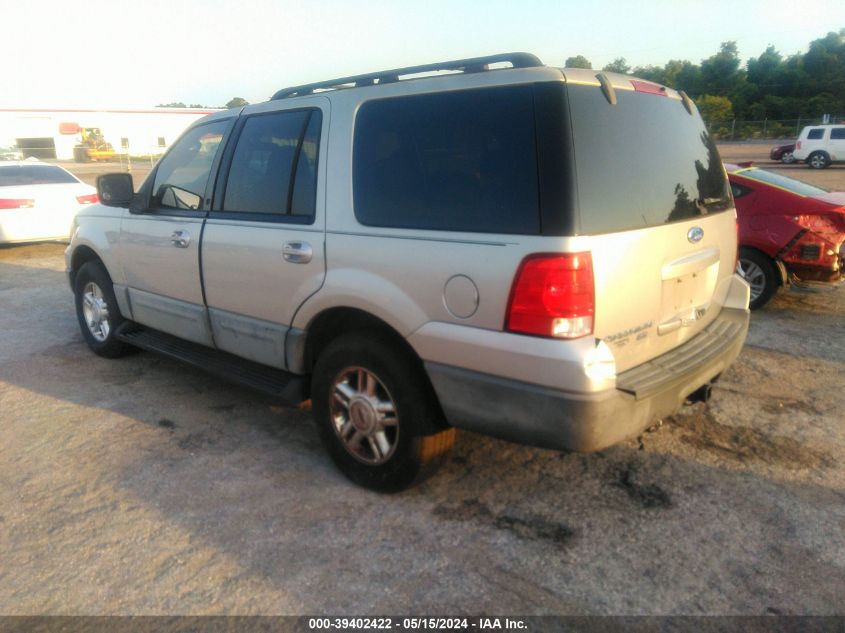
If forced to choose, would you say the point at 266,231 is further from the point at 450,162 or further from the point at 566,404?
the point at 566,404

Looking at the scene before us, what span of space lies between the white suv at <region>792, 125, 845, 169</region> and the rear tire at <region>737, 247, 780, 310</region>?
24.7 metres

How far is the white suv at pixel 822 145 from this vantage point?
26.5m

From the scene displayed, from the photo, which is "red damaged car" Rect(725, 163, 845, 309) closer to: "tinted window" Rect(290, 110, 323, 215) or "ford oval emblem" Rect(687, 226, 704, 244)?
"ford oval emblem" Rect(687, 226, 704, 244)

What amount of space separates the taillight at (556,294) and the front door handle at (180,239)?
7.92 ft

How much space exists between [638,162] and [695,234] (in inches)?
20.6

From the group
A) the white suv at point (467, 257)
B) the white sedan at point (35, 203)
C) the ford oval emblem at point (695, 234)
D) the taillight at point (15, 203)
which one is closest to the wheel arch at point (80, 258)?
the white suv at point (467, 257)

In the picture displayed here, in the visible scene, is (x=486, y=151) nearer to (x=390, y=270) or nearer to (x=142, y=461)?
→ (x=390, y=270)

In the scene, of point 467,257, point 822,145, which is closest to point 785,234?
point 467,257

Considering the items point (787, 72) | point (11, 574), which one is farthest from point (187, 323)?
point (787, 72)

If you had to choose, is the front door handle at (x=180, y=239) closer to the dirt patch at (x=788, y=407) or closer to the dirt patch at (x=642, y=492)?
the dirt patch at (x=642, y=492)

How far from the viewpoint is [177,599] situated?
2.60 m

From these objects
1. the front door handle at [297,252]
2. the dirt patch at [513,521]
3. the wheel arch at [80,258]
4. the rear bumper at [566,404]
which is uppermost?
the front door handle at [297,252]

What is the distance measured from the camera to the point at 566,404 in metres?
2.58

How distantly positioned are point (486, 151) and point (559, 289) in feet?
2.19
